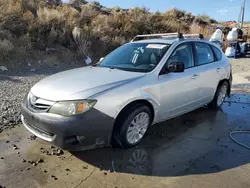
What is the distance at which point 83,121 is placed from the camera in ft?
11.2

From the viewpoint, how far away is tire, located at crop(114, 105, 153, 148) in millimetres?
3848

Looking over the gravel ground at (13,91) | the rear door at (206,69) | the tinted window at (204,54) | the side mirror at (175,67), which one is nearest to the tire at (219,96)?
the rear door at (206,69)

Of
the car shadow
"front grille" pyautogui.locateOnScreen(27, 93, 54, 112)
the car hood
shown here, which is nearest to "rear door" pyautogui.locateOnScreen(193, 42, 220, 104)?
the car shadow

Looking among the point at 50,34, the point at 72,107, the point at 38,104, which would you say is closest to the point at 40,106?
the point at 38,104

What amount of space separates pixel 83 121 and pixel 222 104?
4.62 m

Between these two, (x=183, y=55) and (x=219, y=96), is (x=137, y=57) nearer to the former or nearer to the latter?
(x=183, y=55)

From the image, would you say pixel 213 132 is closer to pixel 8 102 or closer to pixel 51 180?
pixel 51 180

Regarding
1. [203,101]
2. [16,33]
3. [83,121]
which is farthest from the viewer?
[16,33]

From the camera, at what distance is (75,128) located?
3383 millimetres

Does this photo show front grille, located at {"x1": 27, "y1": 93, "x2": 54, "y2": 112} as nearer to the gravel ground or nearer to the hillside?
the gravel ground

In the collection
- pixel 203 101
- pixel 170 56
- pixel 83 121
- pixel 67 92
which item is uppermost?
pixel 170 56

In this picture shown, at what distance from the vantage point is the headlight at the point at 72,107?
341cm

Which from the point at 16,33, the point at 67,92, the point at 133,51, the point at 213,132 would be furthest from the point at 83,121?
the point at 16,33

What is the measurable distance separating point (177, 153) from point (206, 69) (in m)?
2.20
